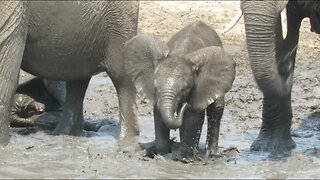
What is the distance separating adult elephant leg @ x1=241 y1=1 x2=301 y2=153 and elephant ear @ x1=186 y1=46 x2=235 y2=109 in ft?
1.02

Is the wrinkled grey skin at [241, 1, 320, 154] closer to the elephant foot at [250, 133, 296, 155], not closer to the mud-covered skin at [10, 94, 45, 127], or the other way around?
the elephant foot at [250, 133, 296, 155]

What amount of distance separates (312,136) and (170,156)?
205cm

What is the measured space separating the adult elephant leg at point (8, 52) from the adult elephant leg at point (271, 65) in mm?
1819

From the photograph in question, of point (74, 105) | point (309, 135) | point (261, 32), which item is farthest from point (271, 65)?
point (74, 105)

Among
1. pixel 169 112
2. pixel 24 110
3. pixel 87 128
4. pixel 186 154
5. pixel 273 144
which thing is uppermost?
pixel 24 110

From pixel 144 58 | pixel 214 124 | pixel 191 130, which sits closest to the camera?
pixel 191 130

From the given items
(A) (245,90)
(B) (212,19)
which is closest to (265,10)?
(A) (245,90)

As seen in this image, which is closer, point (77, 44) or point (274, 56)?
point (274, 56)

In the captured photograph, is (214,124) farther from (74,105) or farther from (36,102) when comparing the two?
(36,102)

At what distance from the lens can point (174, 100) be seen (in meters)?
7.60

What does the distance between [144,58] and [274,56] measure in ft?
3.52

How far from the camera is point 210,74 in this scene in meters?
7.98

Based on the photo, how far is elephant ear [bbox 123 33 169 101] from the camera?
7943 mm

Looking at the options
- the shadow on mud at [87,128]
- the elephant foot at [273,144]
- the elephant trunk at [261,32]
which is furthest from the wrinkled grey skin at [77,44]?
the elephant trunk at [261,32]
